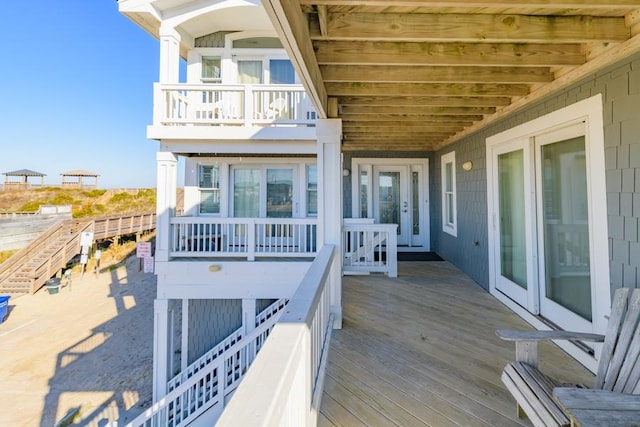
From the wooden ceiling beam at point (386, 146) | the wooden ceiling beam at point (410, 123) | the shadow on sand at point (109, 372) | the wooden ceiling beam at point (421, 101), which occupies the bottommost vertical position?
the shadow on sand at point (109, 372)

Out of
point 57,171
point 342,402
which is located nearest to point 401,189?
point 342,402

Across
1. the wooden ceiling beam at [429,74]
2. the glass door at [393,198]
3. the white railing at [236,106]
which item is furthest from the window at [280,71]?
the wooden ceiling beam at [429,74]

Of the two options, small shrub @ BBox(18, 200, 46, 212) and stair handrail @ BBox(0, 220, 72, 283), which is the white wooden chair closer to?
stair handrail @ BBox(0, 220, 72, 283)

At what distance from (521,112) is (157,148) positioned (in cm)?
600

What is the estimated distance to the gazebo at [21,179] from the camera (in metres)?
21.7

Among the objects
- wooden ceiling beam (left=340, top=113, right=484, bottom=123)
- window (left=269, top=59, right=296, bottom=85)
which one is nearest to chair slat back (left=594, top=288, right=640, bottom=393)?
wooden ceiling beam (left=340, top=113, right=484, bottom=123)

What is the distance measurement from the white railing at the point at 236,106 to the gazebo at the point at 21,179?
24831mm

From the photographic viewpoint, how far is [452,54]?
90.1 inches

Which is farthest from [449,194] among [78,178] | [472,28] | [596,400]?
[78,178]

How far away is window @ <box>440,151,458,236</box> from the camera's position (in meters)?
5.73

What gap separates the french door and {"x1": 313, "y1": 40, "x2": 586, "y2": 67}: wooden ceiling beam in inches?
26.6

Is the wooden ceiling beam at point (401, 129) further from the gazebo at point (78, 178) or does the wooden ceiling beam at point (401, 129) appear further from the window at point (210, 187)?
the gazebo at point (78, 178)

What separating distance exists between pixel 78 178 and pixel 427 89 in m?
30.6

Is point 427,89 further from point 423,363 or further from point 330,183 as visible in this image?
point 423,363
